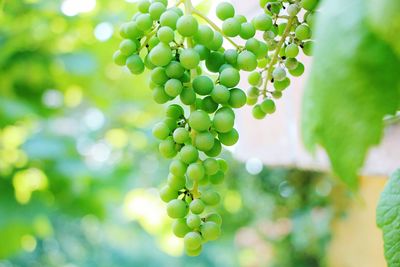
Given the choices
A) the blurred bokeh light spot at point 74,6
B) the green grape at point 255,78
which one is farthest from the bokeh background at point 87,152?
the green grape at point 255,78

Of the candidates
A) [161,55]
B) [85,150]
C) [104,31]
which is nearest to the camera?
[161,55]

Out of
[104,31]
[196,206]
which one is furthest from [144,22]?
[104,31]

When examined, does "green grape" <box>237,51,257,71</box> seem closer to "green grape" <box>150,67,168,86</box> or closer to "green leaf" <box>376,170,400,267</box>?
"green grape" <box>150,67,168,86</box>

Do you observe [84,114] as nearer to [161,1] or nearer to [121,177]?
[121,177]

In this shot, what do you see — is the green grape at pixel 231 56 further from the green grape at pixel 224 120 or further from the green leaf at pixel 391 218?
the green leaf at pixel 391 218

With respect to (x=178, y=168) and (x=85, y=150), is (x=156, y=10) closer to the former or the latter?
(x=178, y=168)

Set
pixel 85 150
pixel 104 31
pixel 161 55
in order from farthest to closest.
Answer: pixel 85 150 < pixel 104 31 < pixel 161 55
